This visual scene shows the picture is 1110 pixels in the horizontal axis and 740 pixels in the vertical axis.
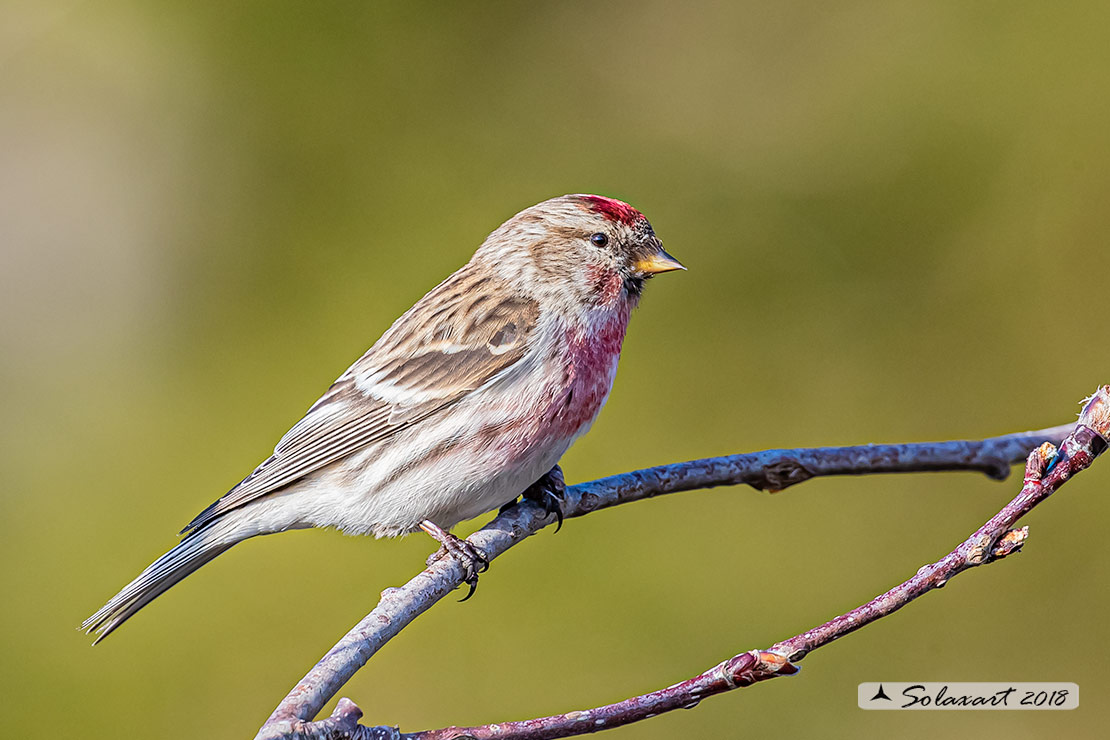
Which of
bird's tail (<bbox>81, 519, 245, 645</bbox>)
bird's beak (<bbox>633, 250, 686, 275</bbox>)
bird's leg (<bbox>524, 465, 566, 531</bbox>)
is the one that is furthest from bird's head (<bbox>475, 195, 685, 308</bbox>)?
bird's tail (<bbox>81, 519, 245, 645</bbox>)

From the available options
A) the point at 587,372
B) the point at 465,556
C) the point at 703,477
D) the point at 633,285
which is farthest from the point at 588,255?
the point at 465,556

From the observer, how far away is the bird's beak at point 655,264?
236cm

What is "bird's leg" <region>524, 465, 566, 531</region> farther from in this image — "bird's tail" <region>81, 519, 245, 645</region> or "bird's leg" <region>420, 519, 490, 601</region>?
"bird's tail" <region>81, 519, 245, 645</region>

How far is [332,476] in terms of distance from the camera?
2279mm

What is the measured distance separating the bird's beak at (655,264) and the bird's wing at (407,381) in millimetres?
251

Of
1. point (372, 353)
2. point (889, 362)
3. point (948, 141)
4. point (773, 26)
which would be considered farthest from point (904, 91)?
point (372, 353)

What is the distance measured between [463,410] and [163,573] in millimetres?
670

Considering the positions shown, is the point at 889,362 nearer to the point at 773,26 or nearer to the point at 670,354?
the point at 670,354

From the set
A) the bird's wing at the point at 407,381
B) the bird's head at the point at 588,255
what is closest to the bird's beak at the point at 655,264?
the bird's head at the point at 588,255

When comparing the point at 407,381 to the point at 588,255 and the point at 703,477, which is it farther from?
the point at 703,477

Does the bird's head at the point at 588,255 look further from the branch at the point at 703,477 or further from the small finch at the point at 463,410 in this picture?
the branch at the point at 703,477

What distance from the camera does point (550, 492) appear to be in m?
2.23

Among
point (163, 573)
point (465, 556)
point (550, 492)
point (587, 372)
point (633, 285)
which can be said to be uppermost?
point (633, 285)

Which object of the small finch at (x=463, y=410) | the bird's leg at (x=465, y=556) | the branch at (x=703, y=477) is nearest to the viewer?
the branch at (x=703, y=477)
